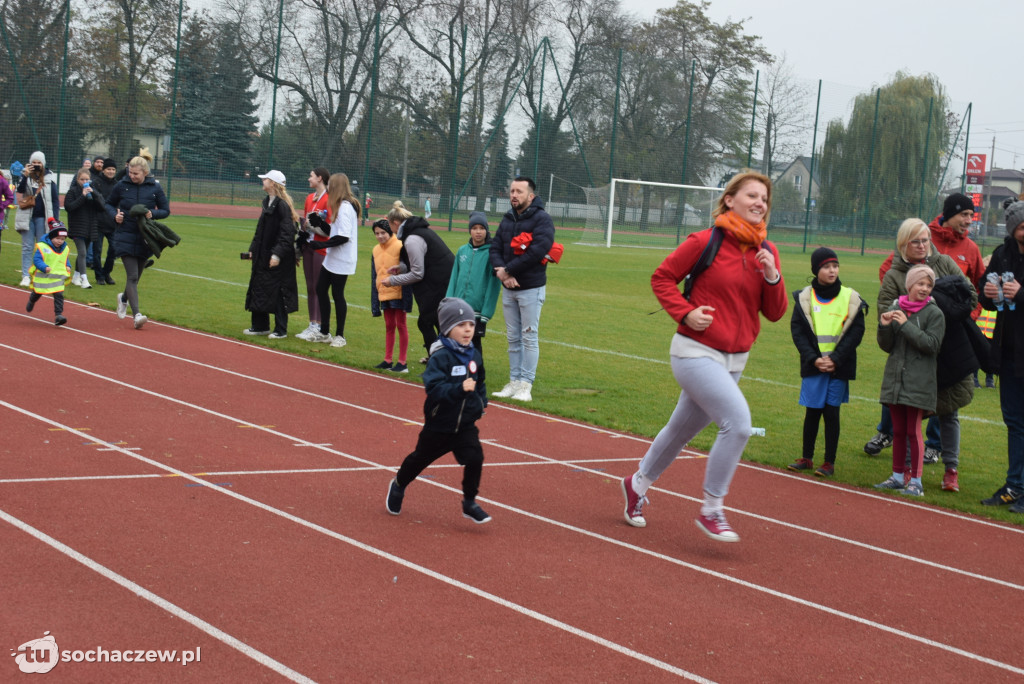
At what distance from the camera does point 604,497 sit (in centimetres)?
702

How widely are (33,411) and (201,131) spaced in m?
30.4

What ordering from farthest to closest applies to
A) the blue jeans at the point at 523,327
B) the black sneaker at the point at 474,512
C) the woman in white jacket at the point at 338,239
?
the woman in white jacket at the point at 338,239 < the blue jeans at the point at 523,327 < the black sneaker at the point at 474,512

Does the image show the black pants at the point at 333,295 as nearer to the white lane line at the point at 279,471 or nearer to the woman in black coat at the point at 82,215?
the white lane line at the point at 279,471

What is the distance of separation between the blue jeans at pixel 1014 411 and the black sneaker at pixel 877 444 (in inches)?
64.3

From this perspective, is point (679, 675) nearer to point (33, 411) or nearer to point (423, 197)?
point (33, 411)

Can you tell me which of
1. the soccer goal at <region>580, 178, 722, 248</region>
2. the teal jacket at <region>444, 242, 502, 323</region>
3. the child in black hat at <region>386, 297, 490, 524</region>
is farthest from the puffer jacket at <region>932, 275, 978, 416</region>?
the soccer goal at <region>580, 178, 722, 248</region>

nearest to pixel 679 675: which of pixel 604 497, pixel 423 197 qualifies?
pixel 604 497

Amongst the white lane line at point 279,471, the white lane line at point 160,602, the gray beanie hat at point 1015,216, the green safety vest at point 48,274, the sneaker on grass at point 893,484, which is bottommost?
A: the white lane line at point 160,602

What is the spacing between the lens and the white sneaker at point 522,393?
1012cm

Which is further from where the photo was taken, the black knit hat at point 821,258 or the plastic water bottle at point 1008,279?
the black knit hat at point 821,258

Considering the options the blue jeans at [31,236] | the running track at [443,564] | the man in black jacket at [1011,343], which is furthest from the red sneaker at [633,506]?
the blue jeans at [31,236]

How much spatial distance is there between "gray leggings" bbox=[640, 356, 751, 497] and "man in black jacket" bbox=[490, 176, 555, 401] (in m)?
3.79

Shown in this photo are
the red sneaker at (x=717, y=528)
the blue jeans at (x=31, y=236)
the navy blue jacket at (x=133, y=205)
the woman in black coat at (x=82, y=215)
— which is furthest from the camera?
the blue jeans at (x=31, y=236)

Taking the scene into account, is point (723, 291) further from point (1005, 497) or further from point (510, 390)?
point (510, 390)
